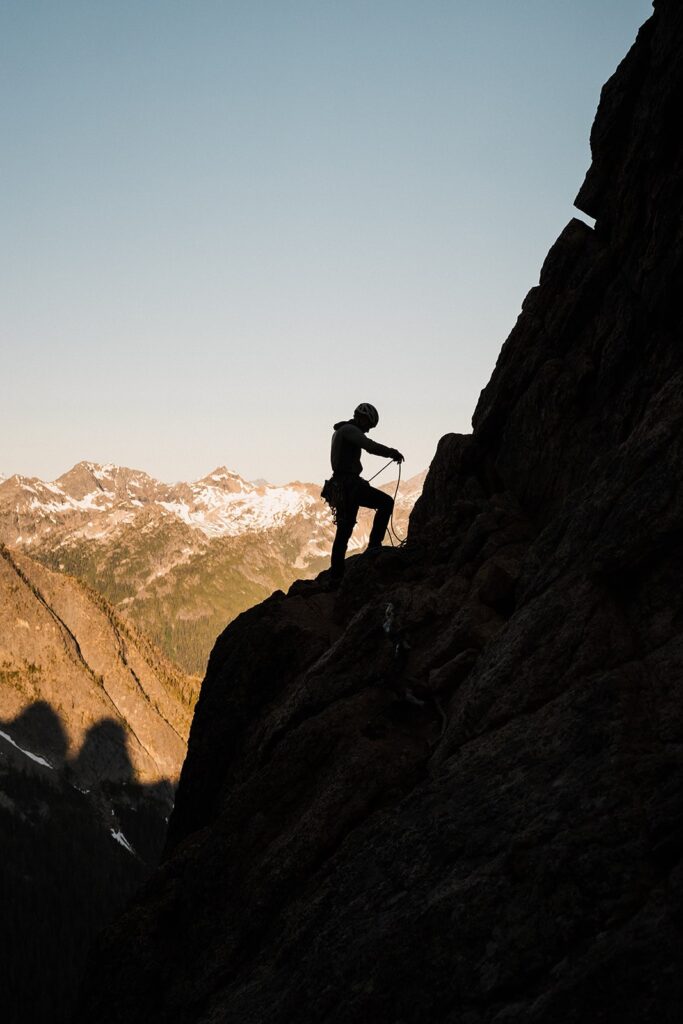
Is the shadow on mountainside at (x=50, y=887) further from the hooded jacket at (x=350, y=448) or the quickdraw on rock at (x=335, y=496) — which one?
the hooded jacket at (x=350, y=448)

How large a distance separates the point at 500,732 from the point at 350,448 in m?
14.0

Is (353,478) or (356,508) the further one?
(356,508)

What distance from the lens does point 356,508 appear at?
92.0 feet

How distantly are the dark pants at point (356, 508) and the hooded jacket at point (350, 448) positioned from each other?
1.36 ft

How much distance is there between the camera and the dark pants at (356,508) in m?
27.5

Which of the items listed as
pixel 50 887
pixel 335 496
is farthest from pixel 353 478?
pixel 50 887

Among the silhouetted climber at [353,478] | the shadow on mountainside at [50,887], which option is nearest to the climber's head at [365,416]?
the silhouetted climber at [353,478]

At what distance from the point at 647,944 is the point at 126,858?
20149cm

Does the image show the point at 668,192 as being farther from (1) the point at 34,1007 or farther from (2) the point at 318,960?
(1) the point at 34,1007

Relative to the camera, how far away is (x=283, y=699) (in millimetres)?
23734

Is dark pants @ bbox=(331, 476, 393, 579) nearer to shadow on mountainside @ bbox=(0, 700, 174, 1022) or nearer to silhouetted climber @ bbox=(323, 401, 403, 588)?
silhouetted climber @ bbox=(323, 401, 403, 588)

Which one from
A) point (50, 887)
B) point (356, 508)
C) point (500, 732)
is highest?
point (50, 887)

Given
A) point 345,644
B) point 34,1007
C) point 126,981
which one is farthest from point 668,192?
point 34,1007

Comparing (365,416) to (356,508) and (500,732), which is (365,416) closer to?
(356,508)
